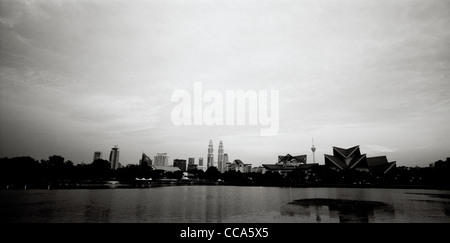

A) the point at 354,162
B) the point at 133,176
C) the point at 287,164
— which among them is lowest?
the point at 133,176

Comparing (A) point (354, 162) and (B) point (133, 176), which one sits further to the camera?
(A) point (354, 162)

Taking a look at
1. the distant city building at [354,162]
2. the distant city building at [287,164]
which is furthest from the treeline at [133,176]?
the distant city building at [287,164]

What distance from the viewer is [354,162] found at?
392ft

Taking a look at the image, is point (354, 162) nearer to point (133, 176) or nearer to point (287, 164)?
point (287, 164)

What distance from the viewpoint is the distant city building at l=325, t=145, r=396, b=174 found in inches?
4577

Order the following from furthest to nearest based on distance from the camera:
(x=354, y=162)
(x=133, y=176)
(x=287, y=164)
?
(x=287, y=164) → (x=354, y=162) → (x=133, y=176)

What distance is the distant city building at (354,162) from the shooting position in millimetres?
116250

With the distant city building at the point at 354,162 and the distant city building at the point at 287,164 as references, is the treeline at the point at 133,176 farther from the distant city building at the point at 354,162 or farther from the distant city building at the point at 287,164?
the distant city building at the point at 287,164

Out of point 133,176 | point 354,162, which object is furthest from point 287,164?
point 133,176

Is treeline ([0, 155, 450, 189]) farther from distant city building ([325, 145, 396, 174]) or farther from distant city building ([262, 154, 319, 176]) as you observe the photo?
distant city building ([262, 154, 319, 176])

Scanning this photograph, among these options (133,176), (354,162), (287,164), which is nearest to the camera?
(133,176)
